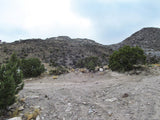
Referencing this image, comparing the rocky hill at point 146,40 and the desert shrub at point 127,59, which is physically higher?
the rocky hill at point 146,40

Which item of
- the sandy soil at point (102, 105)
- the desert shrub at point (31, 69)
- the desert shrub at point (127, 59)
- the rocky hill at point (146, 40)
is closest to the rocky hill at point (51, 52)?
the desert shrub at point (31, 69)

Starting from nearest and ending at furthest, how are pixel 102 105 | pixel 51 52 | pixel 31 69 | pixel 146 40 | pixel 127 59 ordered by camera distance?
pixel 102 105, pixel 127 59, pixel 31 69, pixel 51 52, pixel 146 40

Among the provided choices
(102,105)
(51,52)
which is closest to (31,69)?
(102,105)

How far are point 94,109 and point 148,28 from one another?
55263mm

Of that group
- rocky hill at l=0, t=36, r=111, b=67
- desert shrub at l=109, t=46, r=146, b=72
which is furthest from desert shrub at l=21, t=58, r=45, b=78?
rocky hill at l=0, t=36, r=111, b=67

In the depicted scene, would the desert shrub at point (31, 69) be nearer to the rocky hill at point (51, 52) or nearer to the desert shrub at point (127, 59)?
the desert shrub at point (127, 59)

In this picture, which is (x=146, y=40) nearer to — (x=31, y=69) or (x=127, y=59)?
(x=127, y=59)

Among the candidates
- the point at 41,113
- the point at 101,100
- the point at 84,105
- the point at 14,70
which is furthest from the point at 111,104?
the point at 14,70

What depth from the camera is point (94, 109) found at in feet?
13.7

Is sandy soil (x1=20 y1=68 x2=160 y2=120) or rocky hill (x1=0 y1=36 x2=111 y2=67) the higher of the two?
rocky hill (x1=0 y1=36 x2=111 y2=67)

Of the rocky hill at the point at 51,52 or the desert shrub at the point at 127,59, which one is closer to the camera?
the desert shrub at the point at 127,59

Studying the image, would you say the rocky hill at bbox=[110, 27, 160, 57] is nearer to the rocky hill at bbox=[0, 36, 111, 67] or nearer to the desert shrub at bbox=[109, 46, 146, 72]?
the rocky hill at bbox=[0, 36, 111, 67]

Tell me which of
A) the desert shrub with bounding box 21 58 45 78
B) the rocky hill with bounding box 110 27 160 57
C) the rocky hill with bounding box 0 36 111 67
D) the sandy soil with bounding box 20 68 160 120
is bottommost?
the sandy soil with bounding box 20 68 160 120

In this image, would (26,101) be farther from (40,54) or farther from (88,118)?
(40,54)
